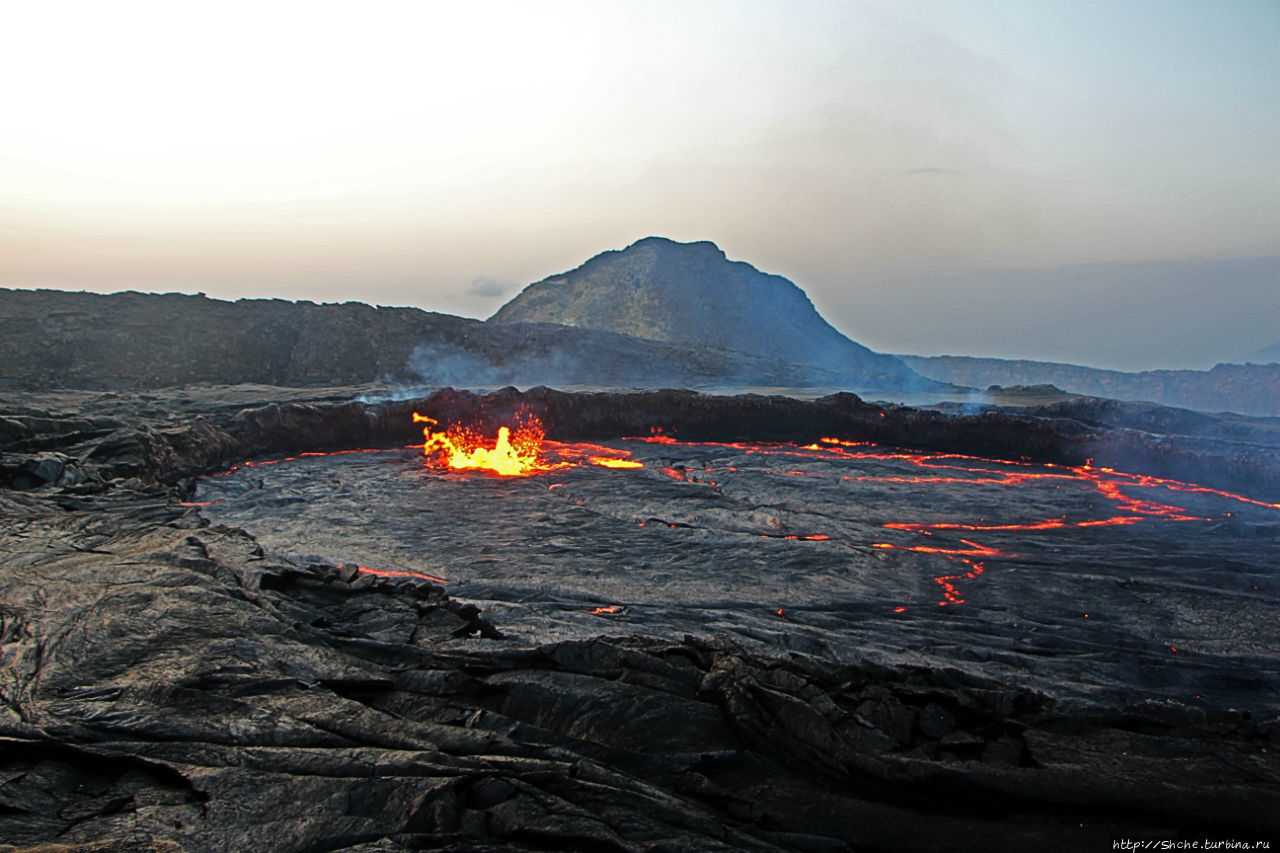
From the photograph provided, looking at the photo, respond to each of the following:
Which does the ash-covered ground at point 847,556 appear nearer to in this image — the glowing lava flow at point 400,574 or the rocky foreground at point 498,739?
the glowing lava flow at point 400,574

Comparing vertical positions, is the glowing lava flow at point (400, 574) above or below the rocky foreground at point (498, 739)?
below

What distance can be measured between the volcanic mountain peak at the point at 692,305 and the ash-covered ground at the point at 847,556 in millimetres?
57402

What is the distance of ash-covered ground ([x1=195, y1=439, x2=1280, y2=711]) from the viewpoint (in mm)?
7145

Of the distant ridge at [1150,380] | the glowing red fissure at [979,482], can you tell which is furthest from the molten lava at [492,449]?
the distant ridge at [1150,380]

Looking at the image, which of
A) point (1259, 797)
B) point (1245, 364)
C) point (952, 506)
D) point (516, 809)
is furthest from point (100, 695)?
point (1245, 364)

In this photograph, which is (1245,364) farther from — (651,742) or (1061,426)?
(651,742)

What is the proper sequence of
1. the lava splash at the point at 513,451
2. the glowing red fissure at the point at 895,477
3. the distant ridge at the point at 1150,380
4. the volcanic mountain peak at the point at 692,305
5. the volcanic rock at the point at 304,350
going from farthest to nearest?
the volcanic mountain peak at the point at 692,305 < the distant ridge at the point at 1150,380 < the volcanic rock at the point at 304,350 < the lava splash at the point at 513,451 < the glowing red fissure at the point at 895,477

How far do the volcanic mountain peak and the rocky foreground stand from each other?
220 ft

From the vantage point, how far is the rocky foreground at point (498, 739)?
328 cm

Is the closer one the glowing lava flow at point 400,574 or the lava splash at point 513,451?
the glowing lava flow at point 400,574

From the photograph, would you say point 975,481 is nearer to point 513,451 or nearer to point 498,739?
point 513,451

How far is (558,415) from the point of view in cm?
2281

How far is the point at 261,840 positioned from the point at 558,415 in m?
19.8

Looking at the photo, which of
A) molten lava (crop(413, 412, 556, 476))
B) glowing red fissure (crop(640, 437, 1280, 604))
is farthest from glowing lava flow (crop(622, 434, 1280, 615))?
molten lava (crop(413, 412, 556, 476))
